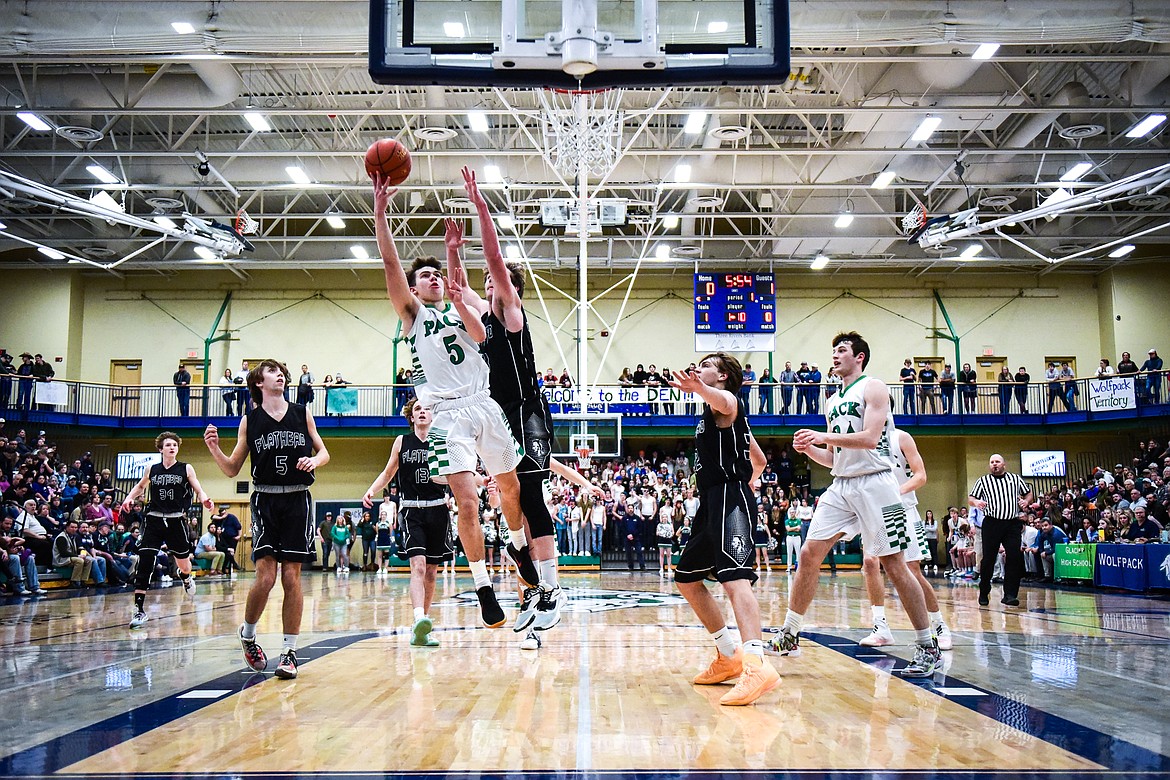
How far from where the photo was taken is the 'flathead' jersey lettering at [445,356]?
5.82m

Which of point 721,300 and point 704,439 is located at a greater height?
point 721,300

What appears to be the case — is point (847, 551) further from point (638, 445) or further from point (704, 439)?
point (704, 439)

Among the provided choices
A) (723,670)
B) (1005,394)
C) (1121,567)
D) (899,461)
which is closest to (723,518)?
(723,670)

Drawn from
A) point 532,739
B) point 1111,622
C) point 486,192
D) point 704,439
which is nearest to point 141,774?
point 532,739

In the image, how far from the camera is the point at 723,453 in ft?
18.4

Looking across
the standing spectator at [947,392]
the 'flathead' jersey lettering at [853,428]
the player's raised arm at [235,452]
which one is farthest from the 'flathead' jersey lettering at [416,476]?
the standing spectator at [947,392]

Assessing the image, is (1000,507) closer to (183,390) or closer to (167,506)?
(167,506)

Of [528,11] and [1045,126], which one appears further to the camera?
[1045,126]

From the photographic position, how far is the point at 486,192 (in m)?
25.4

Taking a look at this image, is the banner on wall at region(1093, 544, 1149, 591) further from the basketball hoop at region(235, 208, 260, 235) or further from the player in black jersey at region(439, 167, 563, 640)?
the basketball hoop at region(235, 208, 260, 235)

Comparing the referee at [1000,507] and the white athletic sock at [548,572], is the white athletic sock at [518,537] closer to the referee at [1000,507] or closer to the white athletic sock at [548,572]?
the white athletic sock at [548,572]

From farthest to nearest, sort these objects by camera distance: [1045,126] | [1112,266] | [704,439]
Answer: [1112,266], [1045,126], [704,439]

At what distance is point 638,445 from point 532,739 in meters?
25.5

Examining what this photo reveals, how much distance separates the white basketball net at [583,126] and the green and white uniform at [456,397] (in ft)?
34.2
